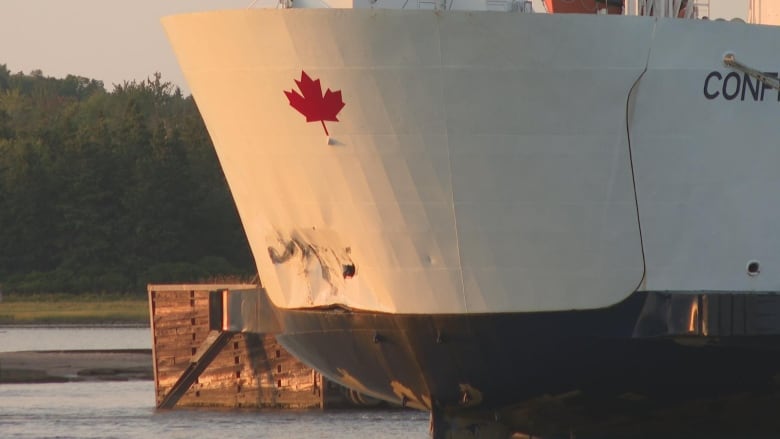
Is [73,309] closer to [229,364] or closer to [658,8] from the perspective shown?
[229,364]

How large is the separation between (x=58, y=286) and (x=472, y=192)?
7472 centimetres

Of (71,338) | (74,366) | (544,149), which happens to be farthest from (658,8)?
(71,338)

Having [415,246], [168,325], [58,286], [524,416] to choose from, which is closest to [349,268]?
[415,246]

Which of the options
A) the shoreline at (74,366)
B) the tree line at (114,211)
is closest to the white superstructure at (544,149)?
the shoreline at (74,366)

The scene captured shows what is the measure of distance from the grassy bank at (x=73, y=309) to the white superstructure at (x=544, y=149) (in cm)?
6100

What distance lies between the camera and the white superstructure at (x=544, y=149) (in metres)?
21.1

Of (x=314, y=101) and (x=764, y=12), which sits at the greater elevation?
(x=764, y=12)

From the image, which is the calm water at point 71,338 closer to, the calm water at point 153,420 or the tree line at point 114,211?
the tree line at point 114,211

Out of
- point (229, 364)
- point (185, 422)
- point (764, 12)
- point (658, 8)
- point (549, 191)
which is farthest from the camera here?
point (229, 364)

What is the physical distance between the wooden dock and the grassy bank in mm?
44159

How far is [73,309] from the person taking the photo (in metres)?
86.1

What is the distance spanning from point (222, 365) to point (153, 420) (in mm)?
1712

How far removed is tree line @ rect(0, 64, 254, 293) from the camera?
96.1m

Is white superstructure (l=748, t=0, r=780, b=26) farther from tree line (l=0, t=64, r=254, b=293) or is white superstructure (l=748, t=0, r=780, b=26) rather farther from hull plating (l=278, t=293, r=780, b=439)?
tree line (l=0, t=64, r=254, b=293)
